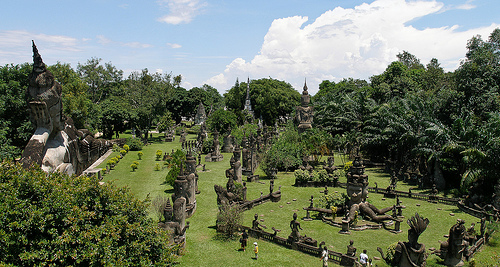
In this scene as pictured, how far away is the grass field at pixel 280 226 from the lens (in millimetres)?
14352

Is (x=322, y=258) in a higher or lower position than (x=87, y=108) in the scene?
lower

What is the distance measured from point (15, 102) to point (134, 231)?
2096 centimetres

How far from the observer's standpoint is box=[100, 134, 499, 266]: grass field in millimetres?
14352

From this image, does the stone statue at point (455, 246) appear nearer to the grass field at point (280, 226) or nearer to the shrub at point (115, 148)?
the grass field at point (280, 226)

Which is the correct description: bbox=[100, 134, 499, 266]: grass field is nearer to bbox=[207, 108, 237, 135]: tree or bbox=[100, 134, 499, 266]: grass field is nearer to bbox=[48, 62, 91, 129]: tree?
bbox=[48, 62, 91, 129]: tree

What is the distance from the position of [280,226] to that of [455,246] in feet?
26.9

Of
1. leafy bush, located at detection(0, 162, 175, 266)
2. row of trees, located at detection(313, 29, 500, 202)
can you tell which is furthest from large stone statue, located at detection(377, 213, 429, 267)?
row of trees, located at detection(313, 29, 500, 202)

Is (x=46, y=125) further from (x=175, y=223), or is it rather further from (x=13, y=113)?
(x=13, y=113)

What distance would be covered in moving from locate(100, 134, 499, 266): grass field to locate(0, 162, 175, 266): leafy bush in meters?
1.07

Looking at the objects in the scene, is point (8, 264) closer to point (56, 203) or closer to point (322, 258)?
point (56, 203)

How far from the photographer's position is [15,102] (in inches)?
997

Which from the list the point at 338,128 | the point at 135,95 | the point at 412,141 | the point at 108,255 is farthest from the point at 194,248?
the point at 135,95

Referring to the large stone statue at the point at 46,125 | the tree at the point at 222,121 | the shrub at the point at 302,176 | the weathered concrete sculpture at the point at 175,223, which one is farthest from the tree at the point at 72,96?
the weathered concrete sculpture at the point at 175,223

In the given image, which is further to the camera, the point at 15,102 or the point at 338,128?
the point at 338,128
